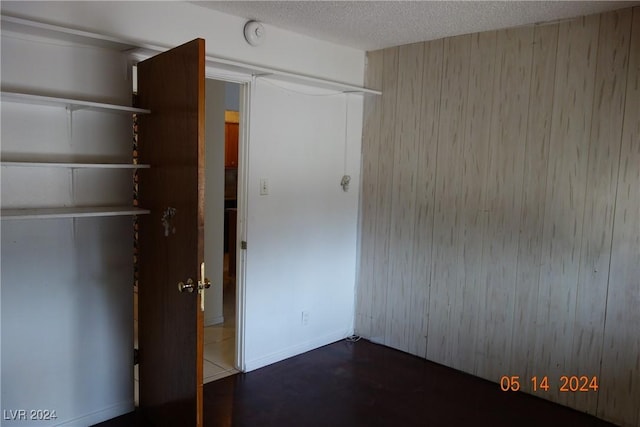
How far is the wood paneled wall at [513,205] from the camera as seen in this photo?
286cm

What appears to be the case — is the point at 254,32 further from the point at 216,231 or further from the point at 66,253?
the point at 216,231

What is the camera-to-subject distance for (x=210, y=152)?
13.7 ft

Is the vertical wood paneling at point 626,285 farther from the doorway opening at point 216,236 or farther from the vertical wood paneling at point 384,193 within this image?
the doorway opening at point 216,236

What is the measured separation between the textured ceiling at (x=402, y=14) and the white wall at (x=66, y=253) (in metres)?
0.86

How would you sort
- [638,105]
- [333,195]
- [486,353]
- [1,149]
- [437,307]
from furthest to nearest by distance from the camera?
[333,195] → [437,307] → [486,353] → [638,105] → [1,149]

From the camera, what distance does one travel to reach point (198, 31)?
293 centimetres

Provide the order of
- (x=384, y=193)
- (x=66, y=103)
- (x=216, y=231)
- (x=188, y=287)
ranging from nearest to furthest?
(x=188, y=287) < (x=66, y=103) < (x=384, y=193) < (x=216, y=231)

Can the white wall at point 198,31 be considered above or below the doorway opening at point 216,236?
above

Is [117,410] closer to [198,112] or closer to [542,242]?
[198,112]

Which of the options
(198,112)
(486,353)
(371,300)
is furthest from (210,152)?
(486,353)

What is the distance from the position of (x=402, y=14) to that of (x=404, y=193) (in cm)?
129

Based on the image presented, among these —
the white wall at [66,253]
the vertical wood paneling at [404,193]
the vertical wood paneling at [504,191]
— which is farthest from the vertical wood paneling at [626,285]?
Result: the white wall at [66,253]

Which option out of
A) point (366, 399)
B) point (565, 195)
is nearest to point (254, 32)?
point (565, 195)

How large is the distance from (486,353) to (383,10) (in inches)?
88.0
